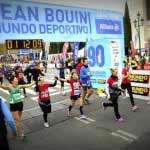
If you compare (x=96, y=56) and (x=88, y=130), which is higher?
(x=96, y=56)

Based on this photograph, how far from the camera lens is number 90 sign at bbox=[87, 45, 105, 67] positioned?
1305cm

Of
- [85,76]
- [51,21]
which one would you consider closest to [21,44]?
[51,21]

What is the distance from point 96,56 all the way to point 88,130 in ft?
16.2

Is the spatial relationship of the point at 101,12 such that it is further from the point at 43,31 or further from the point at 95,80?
the point at 95,80

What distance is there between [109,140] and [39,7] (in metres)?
3.61

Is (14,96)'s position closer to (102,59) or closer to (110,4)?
(110,4)

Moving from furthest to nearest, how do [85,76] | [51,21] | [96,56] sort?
[96,56] < [85,76] < [51,21]

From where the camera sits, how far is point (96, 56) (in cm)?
1334

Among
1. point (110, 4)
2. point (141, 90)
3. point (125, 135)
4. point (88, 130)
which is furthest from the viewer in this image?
point (141, 90)

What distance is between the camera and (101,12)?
718 cm

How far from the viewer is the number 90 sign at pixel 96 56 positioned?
13.0 meters

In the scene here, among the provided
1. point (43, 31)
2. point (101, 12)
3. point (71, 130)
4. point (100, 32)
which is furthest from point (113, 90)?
point (43, 31)

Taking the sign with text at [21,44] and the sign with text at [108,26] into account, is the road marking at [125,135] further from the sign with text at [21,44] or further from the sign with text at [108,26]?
the sign with text at [21,44]

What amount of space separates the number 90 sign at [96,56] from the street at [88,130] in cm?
179
